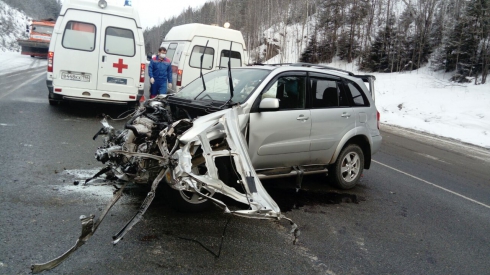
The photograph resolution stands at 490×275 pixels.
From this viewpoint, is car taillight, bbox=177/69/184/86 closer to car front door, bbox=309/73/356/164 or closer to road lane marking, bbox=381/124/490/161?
car front door, bbox=309/73/356/164

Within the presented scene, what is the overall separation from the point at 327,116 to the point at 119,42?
229 inches

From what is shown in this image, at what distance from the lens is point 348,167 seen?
19.2ft

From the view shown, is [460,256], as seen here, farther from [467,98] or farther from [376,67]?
[376,67]

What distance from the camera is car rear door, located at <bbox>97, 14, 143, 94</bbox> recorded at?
29.1 feet

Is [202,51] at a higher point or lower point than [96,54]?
higher

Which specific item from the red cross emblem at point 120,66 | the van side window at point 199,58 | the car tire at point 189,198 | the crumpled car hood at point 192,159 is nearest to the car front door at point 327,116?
the crumpled car hood at point 192,159

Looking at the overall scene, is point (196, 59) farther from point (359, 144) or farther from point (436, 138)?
point (436, 138)

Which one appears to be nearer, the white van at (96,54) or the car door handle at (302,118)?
the car door handle at (302,118)

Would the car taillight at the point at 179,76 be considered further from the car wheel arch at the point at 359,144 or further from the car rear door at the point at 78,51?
the car wheel arch at the point at 359,144

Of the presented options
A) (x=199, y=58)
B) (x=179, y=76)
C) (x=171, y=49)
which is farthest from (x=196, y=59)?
(x=171, y=49)

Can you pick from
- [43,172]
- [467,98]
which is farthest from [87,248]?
[467,98]

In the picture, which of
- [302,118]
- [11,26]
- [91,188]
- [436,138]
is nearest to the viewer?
[91,188]

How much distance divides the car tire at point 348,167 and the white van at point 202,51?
267 inches

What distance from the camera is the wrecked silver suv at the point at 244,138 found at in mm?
3461
